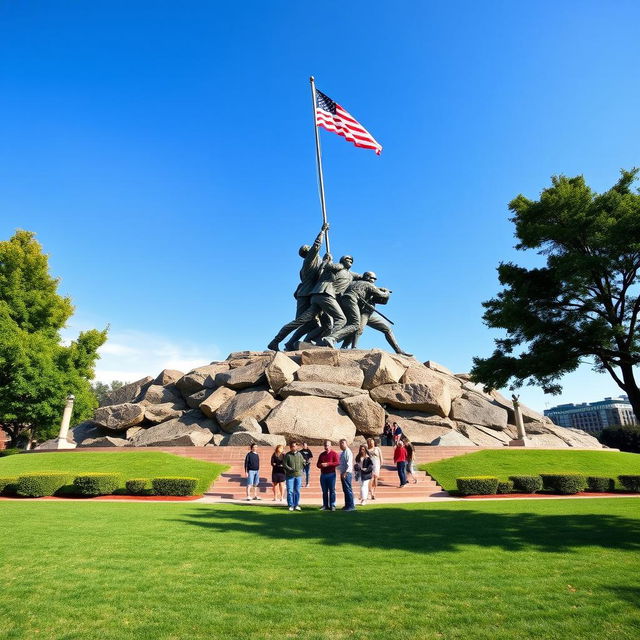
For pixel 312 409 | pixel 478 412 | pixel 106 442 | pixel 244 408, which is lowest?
pixel 106 442

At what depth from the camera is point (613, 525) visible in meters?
8.57

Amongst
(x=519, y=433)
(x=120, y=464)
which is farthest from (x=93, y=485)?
(x=519, y=433)

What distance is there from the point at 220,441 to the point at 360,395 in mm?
7733

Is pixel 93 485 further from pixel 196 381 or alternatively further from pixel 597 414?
pixel 597 414

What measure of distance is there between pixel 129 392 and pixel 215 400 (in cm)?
931

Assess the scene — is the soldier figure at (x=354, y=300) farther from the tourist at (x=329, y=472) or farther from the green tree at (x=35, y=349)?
the tourist at (x=329, y=472)

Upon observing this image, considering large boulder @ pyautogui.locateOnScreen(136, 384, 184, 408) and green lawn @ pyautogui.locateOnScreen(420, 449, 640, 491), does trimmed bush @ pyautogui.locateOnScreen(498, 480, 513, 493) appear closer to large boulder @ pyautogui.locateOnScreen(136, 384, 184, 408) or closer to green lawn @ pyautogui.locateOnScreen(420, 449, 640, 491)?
green lawn @ pyautogui.locateOnScreen(420, 449, 640, 491)

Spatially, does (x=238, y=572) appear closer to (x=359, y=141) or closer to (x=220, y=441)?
(x=220, y=441)

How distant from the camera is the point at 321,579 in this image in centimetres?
516

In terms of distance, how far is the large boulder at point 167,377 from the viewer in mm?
30625

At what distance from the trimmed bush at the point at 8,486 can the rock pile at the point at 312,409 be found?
7.87 m

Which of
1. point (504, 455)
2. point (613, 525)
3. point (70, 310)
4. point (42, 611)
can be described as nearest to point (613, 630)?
point (42, 611)

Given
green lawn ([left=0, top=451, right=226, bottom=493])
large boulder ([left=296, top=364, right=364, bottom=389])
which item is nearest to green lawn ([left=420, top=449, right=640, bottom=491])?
large boulder ([left=296, top=364, right=364, bottom=389])

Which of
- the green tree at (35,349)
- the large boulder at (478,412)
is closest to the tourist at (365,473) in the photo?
the large boulder at (478,412)
